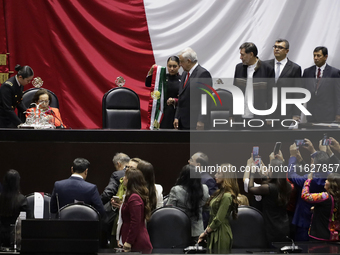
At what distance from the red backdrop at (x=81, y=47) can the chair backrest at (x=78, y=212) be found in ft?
12.1

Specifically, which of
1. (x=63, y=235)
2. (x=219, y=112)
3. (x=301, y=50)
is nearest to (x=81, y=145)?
(x=219, y=112)

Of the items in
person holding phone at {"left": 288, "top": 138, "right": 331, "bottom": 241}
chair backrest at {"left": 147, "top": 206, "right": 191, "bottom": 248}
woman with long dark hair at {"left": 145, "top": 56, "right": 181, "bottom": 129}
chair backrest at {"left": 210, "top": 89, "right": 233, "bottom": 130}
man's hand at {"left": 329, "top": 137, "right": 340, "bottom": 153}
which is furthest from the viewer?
woman with long dark hair at {"left": 145, "top": 56, "right": 181, "bottom": 129}

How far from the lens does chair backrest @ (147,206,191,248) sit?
12.3 feet

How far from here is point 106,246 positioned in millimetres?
4070

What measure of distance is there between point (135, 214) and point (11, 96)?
8.44 feet

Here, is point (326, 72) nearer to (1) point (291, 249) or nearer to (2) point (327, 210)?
(2) point (327, 210)

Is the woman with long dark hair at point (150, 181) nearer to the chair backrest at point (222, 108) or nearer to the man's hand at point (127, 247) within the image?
the man's hand at point (127, 247)

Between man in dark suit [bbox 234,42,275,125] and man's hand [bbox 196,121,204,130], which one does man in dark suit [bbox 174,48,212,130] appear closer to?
man's hand [bbox 196,121,204,130]

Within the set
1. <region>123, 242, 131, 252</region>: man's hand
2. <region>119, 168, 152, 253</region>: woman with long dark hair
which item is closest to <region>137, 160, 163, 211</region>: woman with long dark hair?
<region>119, 168, 152, 253</region>: woman with long dark hair

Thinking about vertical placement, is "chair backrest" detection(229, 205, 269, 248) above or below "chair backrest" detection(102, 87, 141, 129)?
below

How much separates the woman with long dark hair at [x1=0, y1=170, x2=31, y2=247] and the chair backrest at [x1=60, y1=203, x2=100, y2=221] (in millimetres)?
288

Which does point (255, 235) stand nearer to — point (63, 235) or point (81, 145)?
point (63, 235)

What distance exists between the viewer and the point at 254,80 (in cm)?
505

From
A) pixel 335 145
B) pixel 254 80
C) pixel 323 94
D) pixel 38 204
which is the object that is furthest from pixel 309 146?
pixel 38 204
